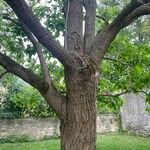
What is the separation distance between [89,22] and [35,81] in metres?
1.53

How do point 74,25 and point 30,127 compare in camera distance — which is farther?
point 30,127

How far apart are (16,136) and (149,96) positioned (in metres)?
10.1

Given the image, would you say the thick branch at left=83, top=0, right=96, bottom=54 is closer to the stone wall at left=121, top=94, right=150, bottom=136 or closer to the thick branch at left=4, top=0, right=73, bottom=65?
the thick branch at left=4, top=0, right=73, bottom=65

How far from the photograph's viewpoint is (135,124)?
17.1 m

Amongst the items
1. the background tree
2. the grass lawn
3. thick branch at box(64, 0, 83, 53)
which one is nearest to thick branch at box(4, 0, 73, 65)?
the background tree

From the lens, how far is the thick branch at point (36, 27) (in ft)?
16.0

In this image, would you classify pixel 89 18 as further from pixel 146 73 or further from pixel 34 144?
pixel 34 144

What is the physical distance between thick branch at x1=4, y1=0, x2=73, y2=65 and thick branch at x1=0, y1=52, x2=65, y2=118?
1.73 feet

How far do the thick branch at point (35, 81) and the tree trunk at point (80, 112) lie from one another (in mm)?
149

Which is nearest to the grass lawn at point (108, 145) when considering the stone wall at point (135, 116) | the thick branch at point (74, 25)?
the stone wall at point (135, 116)

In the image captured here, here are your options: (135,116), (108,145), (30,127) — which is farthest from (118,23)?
(135,116)

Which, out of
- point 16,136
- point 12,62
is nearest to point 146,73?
point 12,62

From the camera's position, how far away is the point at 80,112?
214 inches

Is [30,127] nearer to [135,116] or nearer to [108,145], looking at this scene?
[108,145]
